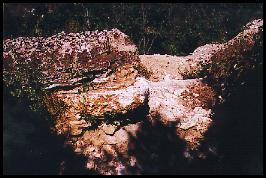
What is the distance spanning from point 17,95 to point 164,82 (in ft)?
11.1

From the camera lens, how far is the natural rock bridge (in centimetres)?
762

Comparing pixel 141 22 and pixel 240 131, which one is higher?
pixel 141 22

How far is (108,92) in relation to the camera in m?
7.71

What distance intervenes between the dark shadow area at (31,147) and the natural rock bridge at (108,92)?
0.21m

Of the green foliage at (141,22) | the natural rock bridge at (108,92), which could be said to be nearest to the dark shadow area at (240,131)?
the natural rock bridge at (108,92)

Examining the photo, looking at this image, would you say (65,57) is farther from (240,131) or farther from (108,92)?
(240,131)

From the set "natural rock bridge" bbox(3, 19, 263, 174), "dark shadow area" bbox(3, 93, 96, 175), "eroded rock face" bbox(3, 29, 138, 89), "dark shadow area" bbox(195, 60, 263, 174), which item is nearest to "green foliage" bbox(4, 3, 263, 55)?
"eroded rock face" bbox(3, 29, 138, 89)

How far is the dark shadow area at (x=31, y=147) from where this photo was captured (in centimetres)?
645

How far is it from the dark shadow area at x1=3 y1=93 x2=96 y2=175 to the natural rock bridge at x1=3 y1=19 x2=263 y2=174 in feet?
0.68

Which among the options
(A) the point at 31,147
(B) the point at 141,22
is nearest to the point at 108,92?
(A) the point at 31,147

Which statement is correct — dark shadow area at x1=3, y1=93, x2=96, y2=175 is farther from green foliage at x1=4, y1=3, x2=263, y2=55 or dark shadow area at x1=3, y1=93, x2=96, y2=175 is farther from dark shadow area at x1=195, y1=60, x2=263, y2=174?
green foliage at x1=4, y1=3, x2=263, y2=55

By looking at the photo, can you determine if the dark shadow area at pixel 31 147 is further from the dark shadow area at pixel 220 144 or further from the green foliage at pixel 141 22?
the green foliage at pixel 141 22

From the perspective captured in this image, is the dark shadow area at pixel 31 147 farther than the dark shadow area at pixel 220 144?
No

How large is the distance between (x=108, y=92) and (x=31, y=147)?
1883 mm
